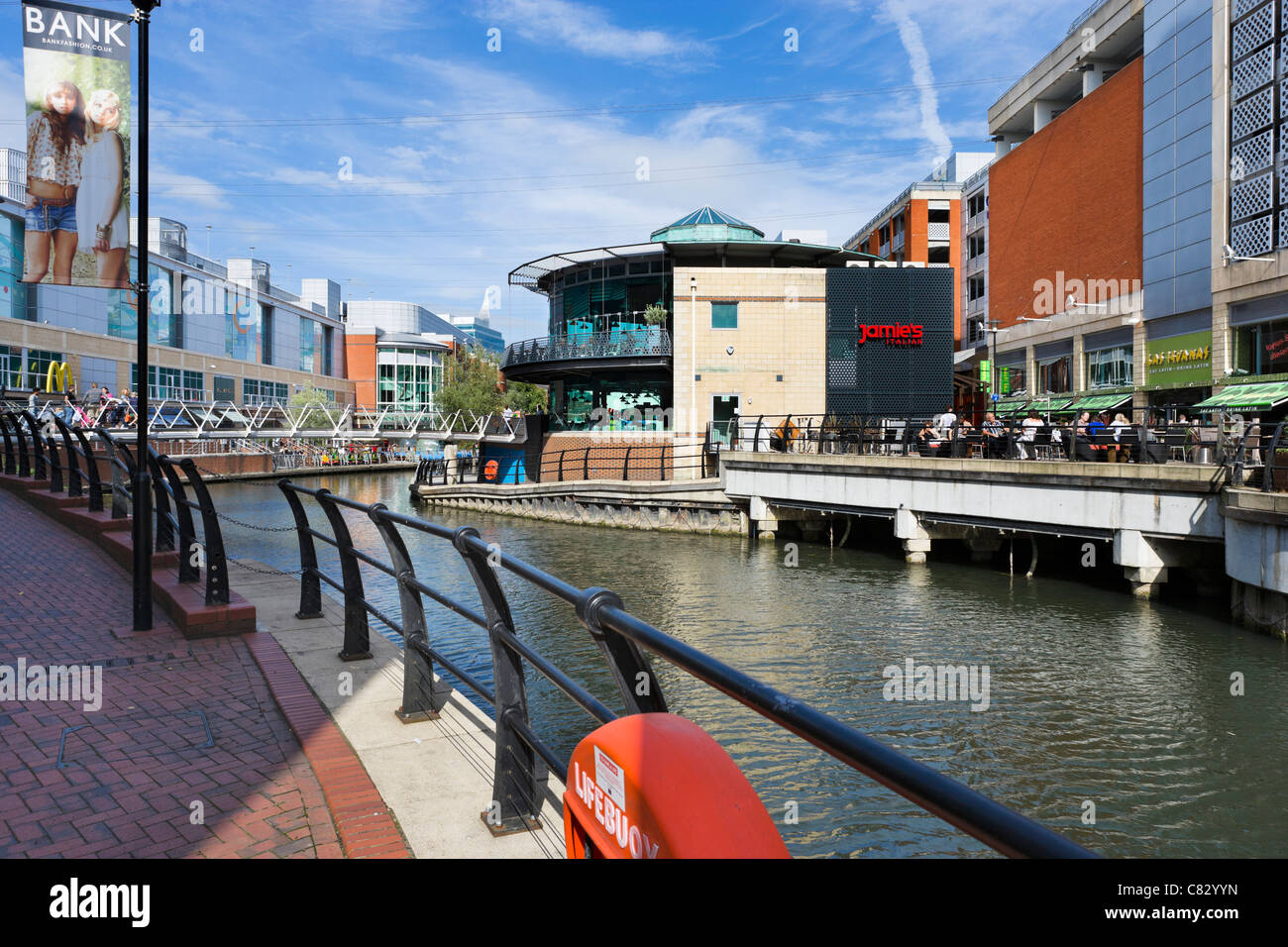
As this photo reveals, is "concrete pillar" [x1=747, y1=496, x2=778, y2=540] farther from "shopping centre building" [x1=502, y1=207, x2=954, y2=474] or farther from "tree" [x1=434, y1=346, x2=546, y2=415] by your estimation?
"tree" [x1=434, y1=346, x2=546, y2=415]

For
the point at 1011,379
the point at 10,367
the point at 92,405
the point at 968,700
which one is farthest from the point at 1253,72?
the point at 10,367

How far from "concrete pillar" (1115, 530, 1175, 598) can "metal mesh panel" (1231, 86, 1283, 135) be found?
21.5 metres

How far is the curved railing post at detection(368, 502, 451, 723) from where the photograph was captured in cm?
481

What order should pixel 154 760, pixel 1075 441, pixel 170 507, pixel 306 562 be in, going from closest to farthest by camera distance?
1. pixel 154 760
2. pixel 306 562
3. pixel 170 507
4. pixel 1075 441

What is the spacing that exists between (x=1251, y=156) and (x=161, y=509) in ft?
114

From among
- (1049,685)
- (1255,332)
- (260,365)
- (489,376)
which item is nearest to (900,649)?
(1049,685)

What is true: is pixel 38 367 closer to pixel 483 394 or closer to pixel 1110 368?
pixel 483 394

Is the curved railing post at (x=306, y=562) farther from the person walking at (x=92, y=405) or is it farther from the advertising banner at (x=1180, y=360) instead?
the advertising banner at (x=1180, y=360)

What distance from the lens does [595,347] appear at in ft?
126

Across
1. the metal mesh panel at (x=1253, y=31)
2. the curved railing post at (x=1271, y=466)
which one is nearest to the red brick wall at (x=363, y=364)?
the metal mesh panel at (x=1253, y=31)

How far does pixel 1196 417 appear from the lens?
105 ft

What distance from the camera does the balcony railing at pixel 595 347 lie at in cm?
3712
